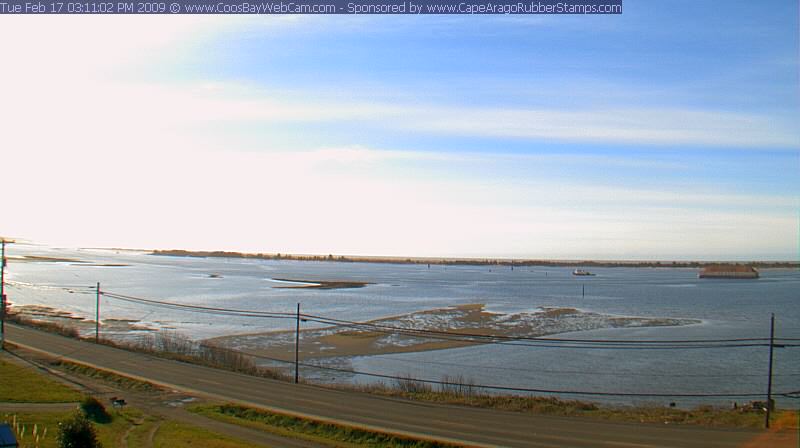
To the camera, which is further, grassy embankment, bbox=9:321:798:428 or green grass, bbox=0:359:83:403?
green grass, bbox=0:359:83:403

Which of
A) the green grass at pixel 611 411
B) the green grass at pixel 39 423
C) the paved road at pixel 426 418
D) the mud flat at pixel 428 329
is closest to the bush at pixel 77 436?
the green grass at pixel 39 423

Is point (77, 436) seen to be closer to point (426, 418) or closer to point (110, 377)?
point (426, 418)

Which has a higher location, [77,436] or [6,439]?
[6,439]

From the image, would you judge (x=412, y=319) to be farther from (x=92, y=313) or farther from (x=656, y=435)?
(x=656, y=435)

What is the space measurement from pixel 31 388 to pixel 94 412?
660 cm

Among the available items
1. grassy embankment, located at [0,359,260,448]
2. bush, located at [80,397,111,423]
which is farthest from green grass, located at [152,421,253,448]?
bush, located at [80,397,111,423]

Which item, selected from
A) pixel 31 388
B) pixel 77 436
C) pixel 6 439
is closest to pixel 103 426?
pixel 77 436

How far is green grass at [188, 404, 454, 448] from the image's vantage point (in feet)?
62.8

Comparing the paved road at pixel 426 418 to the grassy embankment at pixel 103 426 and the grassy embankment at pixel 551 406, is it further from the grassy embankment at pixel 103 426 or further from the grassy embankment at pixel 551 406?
the grassy embankment at pixel 103 426

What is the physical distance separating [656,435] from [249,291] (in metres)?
86.8

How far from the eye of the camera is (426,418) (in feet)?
73.3

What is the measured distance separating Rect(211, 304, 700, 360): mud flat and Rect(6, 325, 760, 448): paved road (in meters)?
10.2

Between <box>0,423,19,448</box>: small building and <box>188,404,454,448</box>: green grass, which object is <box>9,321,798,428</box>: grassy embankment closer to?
<box>188,404,454,448</box>: green grass

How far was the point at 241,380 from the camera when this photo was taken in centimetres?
2961
